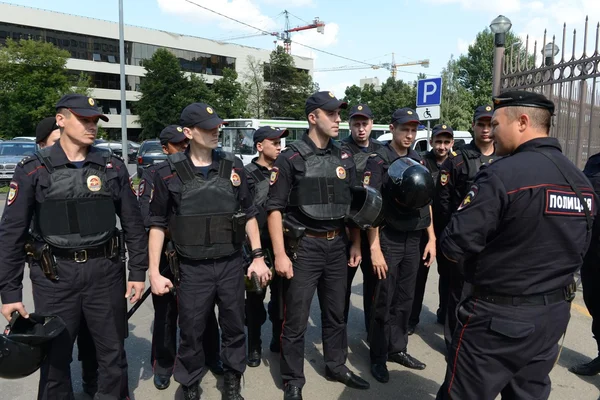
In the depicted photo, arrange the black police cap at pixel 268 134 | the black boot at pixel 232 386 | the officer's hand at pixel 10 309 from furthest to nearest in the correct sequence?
the black police cap at pixel 268 134, the black boot at pixel 232 386, the officer's hand at pixel 10 309

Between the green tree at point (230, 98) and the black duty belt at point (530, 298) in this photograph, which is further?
the green tree at point (230, 98)

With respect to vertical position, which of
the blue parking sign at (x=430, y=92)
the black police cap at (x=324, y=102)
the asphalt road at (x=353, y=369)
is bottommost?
the asphalt road at (x=353, y=369)

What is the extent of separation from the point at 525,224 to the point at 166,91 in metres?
40.6

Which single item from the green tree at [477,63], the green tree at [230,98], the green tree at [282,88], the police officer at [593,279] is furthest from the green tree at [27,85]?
the green tree at [477,63]

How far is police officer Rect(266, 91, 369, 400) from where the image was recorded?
3.29 metres

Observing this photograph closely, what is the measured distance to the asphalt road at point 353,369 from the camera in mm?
3396

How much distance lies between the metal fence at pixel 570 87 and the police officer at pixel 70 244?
5.52m

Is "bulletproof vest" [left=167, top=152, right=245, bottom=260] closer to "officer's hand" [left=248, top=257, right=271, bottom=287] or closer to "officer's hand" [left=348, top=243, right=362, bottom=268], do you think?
"officer's hand" [left=248, top=257, right=271, bottom=287]

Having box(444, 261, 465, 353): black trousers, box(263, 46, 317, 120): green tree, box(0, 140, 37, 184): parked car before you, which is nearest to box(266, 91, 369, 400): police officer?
box(444, 261, 465, 353): black trousers

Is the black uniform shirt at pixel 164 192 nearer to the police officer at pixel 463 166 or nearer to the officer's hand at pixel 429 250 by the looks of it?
the officer's hand at pixel 429 250

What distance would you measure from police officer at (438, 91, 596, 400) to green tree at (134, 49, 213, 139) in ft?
126

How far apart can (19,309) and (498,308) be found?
2.57 meters

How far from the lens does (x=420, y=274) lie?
4.43 m

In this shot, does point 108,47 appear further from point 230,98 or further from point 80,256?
point 80,256
